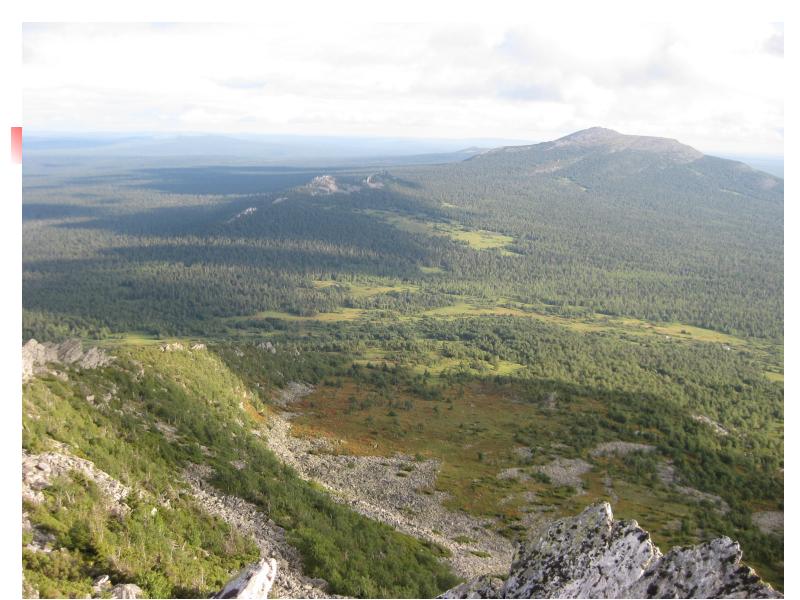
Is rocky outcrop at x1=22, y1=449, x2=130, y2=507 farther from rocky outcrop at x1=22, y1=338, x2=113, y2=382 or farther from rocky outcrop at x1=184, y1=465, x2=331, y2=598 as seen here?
rocky outcrop at x1=22, y1=338, x2=113, y2=382

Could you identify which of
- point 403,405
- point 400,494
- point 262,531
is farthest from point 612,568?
point 403,405

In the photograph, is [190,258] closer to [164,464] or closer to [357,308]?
[357,308]

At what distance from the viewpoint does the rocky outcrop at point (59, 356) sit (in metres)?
27.2

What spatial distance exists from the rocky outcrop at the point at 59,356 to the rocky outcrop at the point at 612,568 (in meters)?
22.3

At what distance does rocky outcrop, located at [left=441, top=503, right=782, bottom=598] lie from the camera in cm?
1071

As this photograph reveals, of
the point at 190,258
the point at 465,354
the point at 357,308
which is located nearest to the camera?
the point at 465,354

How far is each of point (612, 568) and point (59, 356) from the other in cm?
2949

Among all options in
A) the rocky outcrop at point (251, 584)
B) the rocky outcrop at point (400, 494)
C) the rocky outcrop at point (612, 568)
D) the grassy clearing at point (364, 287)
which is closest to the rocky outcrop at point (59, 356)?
the rocky outcrop at point (400, 494)

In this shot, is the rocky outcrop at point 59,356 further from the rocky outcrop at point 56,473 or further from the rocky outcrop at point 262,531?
the rocky outcrop at point 56,473

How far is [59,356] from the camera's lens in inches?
1230

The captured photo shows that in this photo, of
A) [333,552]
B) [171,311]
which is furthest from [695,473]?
[171,311]

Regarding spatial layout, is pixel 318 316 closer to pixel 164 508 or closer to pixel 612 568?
pixel 164 508

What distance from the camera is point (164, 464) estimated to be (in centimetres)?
2369
